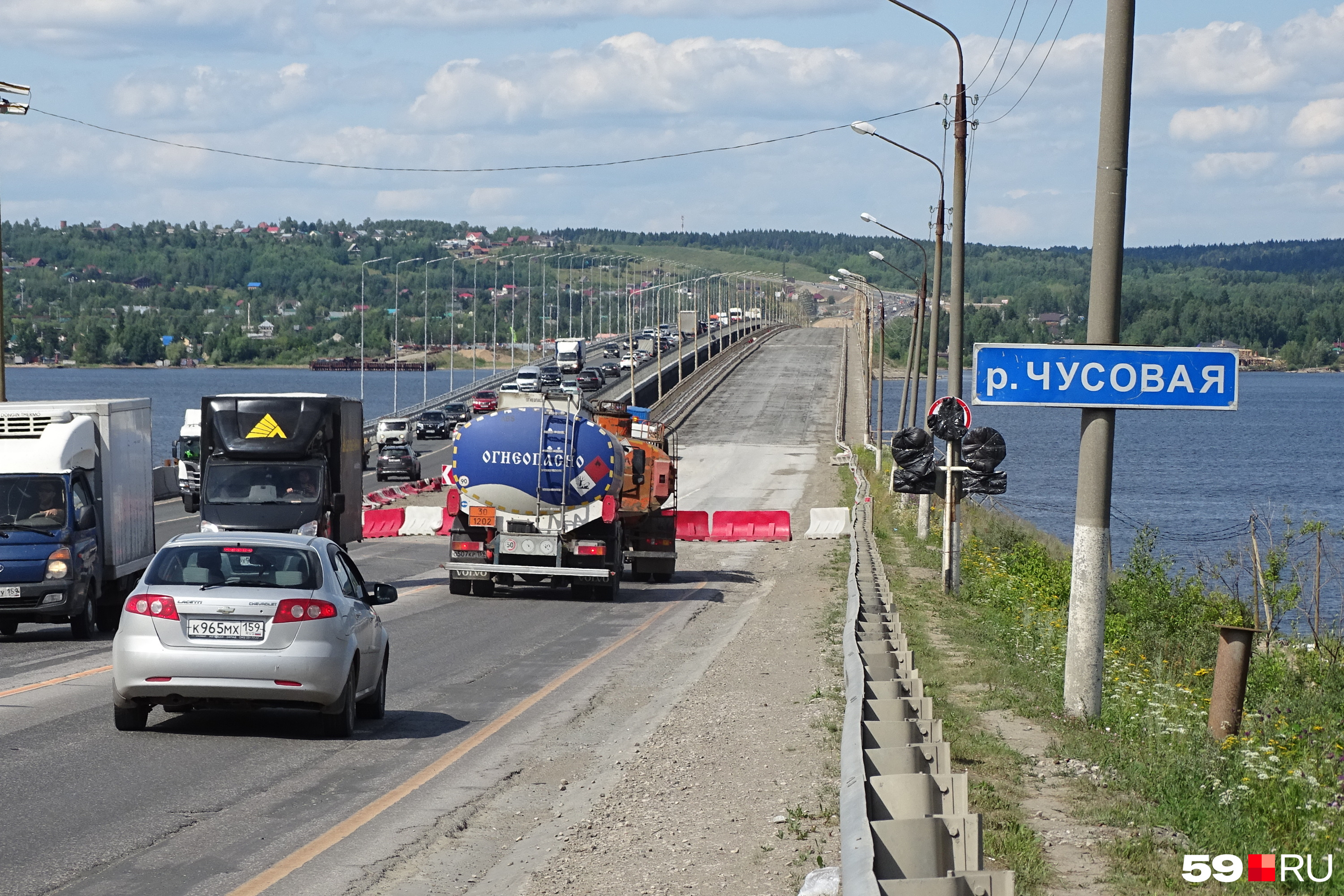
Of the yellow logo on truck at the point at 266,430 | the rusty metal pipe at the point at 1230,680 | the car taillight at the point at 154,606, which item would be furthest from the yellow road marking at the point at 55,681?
the rusty metal pipe at the point at 1230,680

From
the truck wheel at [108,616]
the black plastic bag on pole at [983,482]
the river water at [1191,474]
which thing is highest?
the black plastic bag on pole at [983,482]

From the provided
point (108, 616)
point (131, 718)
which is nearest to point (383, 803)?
point (131, 718)

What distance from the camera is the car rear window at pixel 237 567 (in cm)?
1220

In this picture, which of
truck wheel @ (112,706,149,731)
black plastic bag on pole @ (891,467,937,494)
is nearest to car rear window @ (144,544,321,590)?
truck wheel @ (112,706,149,731)

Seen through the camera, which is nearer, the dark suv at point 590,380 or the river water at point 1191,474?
the river water at point 1191,474

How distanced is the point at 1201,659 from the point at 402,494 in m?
38.8

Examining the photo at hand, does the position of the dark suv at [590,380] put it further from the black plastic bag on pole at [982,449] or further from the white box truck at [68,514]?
the white box truck at [68,514]

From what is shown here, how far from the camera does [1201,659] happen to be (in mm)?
21766

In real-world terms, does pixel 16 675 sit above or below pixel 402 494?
above

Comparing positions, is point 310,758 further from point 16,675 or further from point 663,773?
point 16,675

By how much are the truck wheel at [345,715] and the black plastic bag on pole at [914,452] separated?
54.5ft

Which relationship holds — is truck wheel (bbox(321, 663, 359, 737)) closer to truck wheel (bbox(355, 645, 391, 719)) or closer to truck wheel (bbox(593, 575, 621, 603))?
truck wheel (bbox(355, 645, 391, 719))

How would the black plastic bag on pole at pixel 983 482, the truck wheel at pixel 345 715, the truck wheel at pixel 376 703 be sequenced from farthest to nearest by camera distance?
the black plastic bag on pole at pixel 983 482, the truck wheel at pixel 376 703, the truck wheel at pixel 345 715

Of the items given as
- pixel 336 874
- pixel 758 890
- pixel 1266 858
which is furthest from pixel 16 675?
pixel 1266 858
